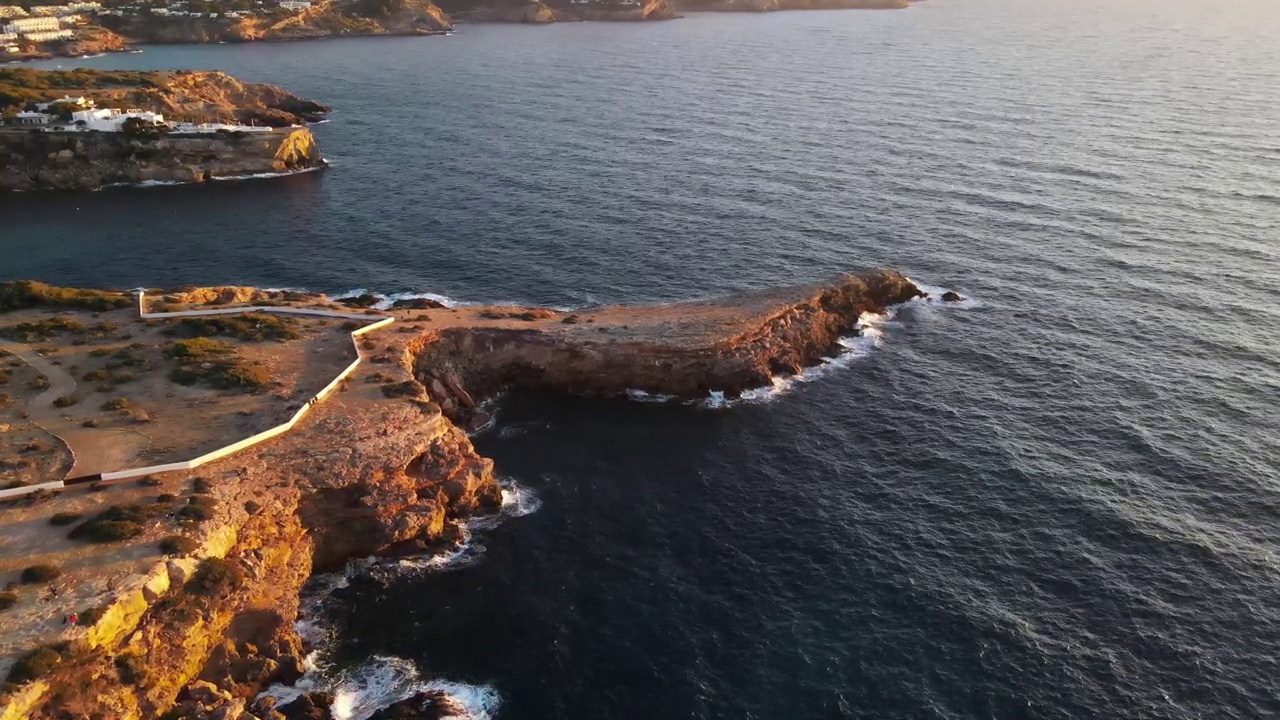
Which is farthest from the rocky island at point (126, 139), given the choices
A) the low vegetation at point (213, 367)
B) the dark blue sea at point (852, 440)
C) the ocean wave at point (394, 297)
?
the low vegetation at point (213, 367)

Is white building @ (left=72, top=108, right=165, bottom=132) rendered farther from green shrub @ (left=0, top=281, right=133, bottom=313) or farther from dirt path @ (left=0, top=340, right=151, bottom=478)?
dirt path @ (left=0, top=340, right=151, bottom=478)

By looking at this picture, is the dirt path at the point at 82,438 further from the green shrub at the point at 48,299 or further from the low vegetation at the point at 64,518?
the green shrub at the point at 48,299

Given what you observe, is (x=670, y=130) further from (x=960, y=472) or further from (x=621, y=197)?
(x=960, y=472)

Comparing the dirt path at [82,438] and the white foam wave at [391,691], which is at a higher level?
the dirt path at [82,438]

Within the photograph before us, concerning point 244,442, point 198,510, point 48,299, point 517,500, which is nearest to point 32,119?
point 48,299

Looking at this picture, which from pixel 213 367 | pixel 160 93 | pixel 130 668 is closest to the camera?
pixel 130 668

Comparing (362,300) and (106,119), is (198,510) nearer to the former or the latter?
(362,300)

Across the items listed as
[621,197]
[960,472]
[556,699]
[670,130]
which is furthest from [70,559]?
[670,130]
